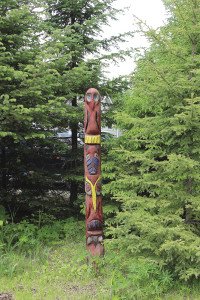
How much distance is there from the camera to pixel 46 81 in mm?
7676

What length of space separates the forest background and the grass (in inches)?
0.8

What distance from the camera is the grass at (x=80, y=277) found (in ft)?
17.4

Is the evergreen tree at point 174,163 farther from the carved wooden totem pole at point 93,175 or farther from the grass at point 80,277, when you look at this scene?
the carved wooden totem pole at point 93,175

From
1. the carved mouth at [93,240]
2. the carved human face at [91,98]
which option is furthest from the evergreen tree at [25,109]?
the carved mouth at [93,240]

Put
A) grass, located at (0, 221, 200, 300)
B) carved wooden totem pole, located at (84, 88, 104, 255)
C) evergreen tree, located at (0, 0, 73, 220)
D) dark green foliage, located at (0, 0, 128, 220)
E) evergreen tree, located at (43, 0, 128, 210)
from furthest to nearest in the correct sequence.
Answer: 1. evergreen tree, located at (43, 0, 128, 210)
2. dark green foliage, located at (0, 0, 128, 220)
3. evergreen tree, located at (0, 0, 73, 220)
4. carved wooden totem pole, located at (84, 88, 104, 255)
5. grass, located at (0, 221, 200, 300)

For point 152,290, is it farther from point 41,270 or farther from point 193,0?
point 193,0

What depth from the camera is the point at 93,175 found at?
636 centimetres

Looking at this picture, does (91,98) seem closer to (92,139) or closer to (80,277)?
(92,139)

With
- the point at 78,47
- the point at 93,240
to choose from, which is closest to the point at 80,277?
the point at 93,240

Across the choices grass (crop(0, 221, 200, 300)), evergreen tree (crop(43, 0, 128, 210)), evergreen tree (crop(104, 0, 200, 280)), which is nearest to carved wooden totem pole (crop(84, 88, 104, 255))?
grass (crop(0, 221, 200, 300))

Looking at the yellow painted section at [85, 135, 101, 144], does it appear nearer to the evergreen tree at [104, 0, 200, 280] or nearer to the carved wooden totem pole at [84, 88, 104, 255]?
the carved wooden totem pole at [84, 88, 104, 255]

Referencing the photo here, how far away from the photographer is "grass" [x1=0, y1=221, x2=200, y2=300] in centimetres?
530

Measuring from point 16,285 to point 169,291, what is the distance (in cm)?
220

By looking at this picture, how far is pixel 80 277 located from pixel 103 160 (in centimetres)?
313
